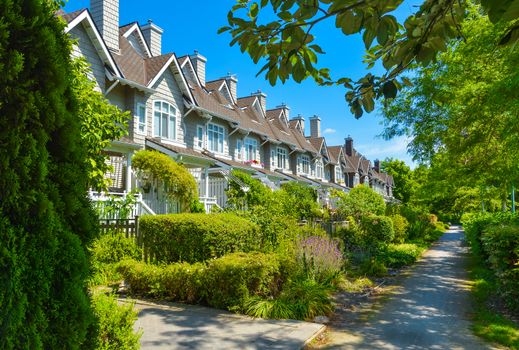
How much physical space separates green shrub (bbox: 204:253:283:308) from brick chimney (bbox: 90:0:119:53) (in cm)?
1591

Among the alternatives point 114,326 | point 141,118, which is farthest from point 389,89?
point 141,118

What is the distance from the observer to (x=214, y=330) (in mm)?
5945

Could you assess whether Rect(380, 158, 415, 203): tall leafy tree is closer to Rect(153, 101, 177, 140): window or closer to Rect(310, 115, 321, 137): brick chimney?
Rect(310, 115, 321, 137): brick chimney

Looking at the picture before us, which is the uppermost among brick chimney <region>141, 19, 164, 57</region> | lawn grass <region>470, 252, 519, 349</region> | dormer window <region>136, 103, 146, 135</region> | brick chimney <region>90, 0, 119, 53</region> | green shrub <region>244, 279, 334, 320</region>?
brick chimney <region>141, 19, 164, 57</region>

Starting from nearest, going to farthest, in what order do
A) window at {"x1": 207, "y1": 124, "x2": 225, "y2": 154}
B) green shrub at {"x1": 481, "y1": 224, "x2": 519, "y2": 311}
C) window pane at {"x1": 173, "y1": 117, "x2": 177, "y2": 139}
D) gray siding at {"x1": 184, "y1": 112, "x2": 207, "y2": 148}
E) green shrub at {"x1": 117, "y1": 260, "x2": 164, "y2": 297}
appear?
1. green shrub at {"x1": 481, "y1": 224, "x2": 519, "y2": 311}
2. green shrub at {"x1": 117, "y1": 260, "x2": 164, "y2": 297}
3. window pane at {"x1": 173, "y1": 117, "x2": 177, "y2": 139}
4. gray siding at {"x1": 184, "y1": 112, "x2": 207, "y2": 148}
5. window at {"x1": 207, "y1": 124, "x2": 225, "y2": 154}

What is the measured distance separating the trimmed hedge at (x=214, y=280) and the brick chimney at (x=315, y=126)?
1638 inches

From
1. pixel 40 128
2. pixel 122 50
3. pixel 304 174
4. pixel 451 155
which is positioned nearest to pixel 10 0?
pixel 40 128

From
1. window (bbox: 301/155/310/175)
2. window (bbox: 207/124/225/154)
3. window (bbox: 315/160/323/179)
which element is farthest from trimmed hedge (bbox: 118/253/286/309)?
window (bbox: 315/160/323/179)

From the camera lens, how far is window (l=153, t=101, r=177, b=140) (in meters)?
21.0

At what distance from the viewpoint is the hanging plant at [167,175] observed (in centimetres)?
1712

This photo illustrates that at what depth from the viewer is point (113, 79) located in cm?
1756

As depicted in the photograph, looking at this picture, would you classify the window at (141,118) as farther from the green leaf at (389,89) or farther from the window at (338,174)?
the window at (338,174)

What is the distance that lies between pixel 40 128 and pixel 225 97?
2894 centimetres

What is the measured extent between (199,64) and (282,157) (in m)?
11.3
